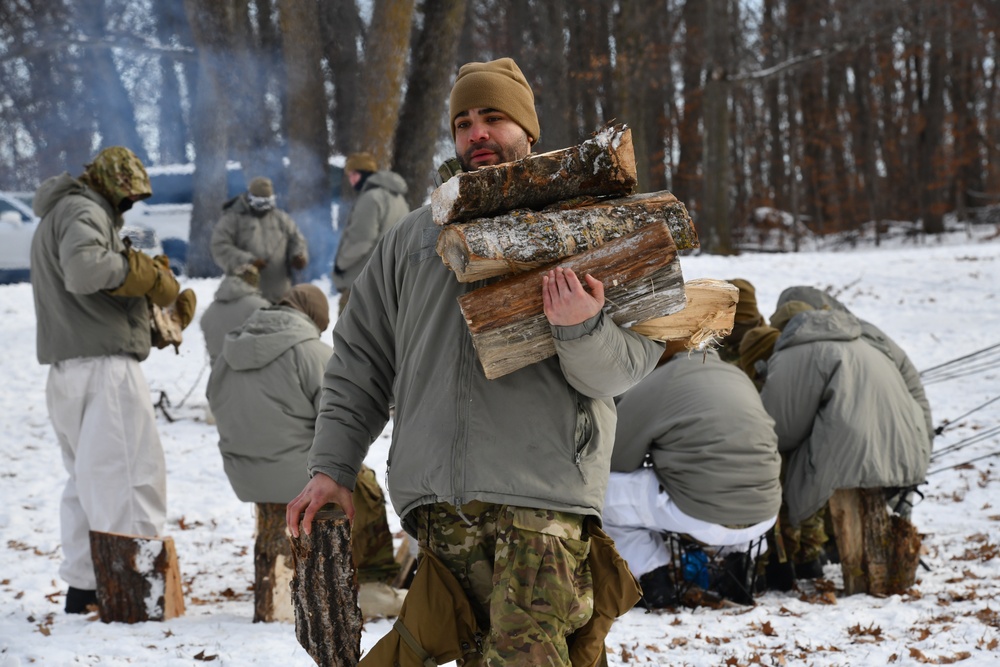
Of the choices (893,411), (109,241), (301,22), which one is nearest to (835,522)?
(893,411)

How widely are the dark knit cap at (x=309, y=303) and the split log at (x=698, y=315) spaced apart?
3.10 meters

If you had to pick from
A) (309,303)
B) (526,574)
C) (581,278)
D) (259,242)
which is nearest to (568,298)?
(581,278)

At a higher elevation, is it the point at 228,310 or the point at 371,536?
the point at 228,310

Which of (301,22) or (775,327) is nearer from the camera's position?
(775,327)

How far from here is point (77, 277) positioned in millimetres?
4441

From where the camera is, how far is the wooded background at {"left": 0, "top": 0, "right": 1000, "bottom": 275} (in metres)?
11.9

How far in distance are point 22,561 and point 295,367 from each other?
2.33 m

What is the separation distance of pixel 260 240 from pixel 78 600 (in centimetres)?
467

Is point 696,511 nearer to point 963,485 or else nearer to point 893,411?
point 893,411

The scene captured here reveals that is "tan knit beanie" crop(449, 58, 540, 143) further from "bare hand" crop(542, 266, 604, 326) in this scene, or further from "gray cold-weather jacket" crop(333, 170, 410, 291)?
"gray cold-weather jacket" crop(333, 170, 410, 291)

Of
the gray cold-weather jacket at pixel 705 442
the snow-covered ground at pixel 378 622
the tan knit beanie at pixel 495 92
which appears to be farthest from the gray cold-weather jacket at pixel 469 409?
the gray cold-weather jacket at pixel 705 442

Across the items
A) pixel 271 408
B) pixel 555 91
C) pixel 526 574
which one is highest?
pixel 555 91

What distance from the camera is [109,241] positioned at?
15.2 feet

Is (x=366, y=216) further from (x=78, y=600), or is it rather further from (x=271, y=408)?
(x=78, y=600)
